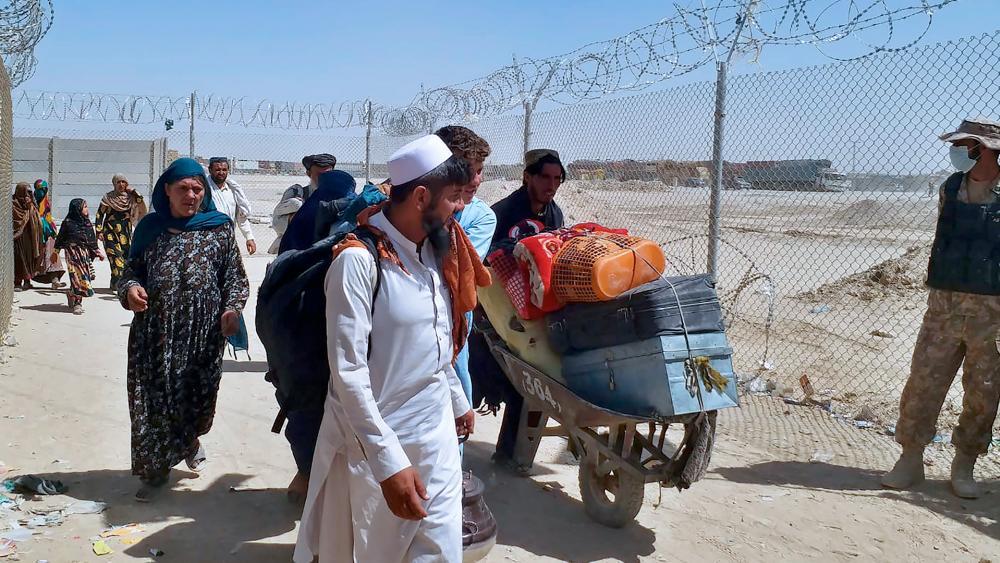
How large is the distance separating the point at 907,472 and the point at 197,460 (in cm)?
388

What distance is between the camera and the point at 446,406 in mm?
2514

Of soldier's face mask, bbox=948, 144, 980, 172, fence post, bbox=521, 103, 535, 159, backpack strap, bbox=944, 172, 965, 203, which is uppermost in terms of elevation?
fence post, bbox=521, 103, 535, 159

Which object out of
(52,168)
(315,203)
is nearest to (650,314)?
(315,203)

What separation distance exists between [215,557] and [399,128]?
31.7ft

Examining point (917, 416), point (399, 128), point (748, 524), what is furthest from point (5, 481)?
point (399, 128)

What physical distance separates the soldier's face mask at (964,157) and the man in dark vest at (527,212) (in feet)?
6.75

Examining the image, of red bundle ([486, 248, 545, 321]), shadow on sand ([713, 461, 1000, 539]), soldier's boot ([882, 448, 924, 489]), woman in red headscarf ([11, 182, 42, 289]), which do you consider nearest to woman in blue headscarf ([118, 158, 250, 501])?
red bundle ([486, 248, 545, 321])

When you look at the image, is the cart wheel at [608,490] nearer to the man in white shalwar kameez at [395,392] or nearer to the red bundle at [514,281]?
the red bundle at [514,281]

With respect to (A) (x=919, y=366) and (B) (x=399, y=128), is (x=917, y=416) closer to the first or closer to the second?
(A) (x=919, y=366)

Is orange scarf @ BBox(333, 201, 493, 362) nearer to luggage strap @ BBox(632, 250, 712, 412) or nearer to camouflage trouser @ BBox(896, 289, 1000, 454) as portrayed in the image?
luggage strap @ BBox(632, 250, 712, 412)

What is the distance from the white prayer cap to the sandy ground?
214cm

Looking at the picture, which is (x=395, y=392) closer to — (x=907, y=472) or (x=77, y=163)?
(x=907, y=472)

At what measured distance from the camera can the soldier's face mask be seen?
14.7 ft

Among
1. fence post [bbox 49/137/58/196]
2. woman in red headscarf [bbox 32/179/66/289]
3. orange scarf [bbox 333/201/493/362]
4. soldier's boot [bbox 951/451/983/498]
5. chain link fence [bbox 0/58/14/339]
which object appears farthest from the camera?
fence post [bbox 49/137/58/196]
